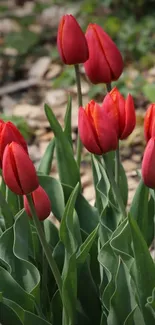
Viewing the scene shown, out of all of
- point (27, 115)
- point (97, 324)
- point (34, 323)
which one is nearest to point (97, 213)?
point (97, 324)

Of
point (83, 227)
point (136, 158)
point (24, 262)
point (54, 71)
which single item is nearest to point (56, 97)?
point (54, 71)

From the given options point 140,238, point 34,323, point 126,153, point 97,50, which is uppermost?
point 97,50

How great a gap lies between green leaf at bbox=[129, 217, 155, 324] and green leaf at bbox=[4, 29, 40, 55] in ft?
9.47

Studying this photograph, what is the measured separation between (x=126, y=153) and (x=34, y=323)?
5.65ft

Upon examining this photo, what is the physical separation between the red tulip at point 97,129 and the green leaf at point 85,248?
18 centimetres

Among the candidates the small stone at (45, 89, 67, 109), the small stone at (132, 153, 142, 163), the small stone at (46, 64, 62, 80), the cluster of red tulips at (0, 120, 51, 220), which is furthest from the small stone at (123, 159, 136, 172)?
the cluster of red tulips at (0, 120, 51, 220)

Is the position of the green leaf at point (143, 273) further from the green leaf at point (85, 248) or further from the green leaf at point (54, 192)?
the green leaf at point (54, 192)

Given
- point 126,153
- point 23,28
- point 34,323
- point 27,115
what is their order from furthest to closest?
point 23,28 < point 27,115 < point 126,153 < point 34,323

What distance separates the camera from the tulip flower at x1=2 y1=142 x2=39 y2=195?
1.25 metres

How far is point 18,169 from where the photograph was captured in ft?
4.11

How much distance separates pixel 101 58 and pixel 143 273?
445mm

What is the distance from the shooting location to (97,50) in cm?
153

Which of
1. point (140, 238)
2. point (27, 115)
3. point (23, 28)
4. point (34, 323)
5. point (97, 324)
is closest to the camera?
point (140, 238)

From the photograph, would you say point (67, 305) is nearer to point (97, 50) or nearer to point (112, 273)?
point (112, 273)
